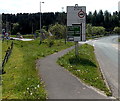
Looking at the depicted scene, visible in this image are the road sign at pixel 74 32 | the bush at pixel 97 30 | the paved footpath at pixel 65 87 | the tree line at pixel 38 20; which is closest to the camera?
the paved footpath at pixel 65 87

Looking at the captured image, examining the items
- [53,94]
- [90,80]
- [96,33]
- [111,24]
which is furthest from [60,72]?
[111,24]

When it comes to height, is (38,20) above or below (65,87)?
above

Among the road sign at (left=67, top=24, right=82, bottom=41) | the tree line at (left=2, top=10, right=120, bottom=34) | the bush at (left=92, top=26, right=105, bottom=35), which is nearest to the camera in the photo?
the road sign at (left=67, top=24, right=82, bottom=41)

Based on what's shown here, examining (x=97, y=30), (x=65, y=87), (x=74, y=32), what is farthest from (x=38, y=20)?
(x=65, y=87)

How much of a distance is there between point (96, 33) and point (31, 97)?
→ 4069 inches

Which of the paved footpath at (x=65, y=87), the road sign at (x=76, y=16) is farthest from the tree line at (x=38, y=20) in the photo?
the paved footpath at (x=65, y=87)

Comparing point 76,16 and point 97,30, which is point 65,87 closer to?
point 76,16

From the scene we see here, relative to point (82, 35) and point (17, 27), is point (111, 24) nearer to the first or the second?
point (17, 27)

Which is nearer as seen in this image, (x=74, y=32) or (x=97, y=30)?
(x=74, y=32)

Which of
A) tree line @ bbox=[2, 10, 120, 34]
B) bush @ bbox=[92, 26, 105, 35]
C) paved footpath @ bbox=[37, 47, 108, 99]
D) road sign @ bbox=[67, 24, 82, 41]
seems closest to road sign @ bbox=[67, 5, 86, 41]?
road sign @ bbox=[67, 24, 82, 41]

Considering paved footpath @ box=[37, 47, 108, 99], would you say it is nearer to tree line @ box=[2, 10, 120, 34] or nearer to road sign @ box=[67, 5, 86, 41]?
road sign @ box=[67, 5, 86, 41]

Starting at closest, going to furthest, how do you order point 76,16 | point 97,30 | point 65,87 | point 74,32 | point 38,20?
point 65,87
point 76,16
point 74,32
point 97,30
point 38,20

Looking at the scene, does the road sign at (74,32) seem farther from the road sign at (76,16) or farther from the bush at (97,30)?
the bush at (97,30)

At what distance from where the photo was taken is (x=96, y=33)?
10962 centimetres
